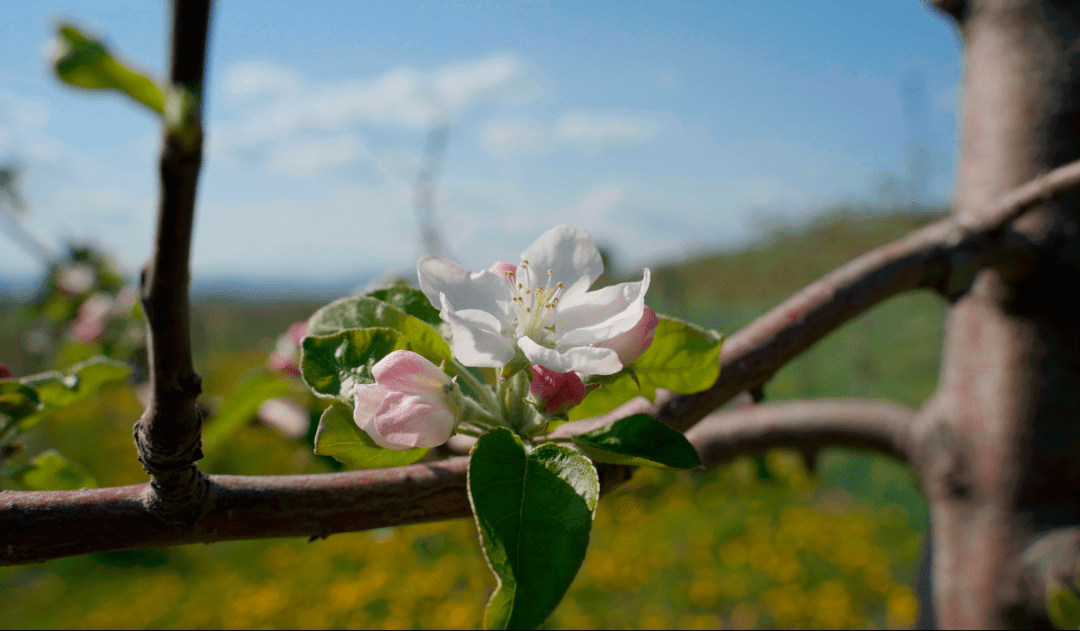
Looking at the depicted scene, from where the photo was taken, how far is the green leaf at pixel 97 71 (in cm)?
22

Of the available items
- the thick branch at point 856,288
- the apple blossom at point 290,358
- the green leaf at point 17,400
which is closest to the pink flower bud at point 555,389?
the thick branch at point 856,288

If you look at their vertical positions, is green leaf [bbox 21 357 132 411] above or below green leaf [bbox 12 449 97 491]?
above

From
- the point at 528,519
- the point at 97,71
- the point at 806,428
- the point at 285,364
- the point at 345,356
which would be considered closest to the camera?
the point at 97,71

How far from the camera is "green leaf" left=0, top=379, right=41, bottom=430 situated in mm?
739

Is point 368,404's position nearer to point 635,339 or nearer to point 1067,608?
point 635,339

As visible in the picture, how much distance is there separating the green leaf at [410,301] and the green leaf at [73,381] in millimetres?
414

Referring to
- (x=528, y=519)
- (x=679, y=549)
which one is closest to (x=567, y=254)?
(x=528, y=519)

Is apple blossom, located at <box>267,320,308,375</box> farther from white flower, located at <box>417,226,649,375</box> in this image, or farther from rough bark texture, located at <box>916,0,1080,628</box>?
rough bark texture, located at <box>916,0,1080,628</box>

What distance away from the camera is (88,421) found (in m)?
5.79

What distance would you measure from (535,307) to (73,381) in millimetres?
615

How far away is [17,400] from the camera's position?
751 mm

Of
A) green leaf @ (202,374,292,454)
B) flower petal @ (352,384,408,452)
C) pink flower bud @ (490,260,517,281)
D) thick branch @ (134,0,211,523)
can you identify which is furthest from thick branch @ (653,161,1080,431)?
green leaf @ (202,374,292,454)

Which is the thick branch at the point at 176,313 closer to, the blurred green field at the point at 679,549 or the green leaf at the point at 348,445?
the green leaf at the point at 348,445

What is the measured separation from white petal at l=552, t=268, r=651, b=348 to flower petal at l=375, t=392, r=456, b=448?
0.14 meters
